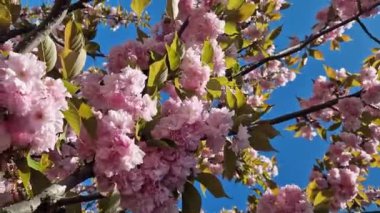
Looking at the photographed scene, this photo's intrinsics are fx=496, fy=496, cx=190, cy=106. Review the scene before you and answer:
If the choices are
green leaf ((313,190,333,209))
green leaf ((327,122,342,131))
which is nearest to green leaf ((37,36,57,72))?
green leaf ((313,190,333,209))

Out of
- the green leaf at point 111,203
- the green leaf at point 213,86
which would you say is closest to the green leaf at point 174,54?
the green leaf at point 213,86

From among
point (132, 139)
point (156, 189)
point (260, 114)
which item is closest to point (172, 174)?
point (156, 189)

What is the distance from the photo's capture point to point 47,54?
1687 millimetres

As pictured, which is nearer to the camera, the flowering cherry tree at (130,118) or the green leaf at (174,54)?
the flowering cherry tree at (130,118)

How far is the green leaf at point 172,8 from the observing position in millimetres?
2342

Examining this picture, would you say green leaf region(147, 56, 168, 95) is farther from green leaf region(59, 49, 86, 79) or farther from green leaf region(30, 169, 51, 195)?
green leaf region(30, 169, 51, 195)

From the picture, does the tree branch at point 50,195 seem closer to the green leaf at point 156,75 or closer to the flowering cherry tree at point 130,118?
the flowering cherry tree at point 130,118

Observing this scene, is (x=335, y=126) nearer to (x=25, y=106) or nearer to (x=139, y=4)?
(x=139, y=4)

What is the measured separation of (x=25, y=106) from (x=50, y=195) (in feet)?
1.05

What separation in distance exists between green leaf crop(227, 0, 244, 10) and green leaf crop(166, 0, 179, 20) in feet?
0.99

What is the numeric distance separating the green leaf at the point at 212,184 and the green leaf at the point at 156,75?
0.38 metres

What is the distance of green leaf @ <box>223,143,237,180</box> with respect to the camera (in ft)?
6.38

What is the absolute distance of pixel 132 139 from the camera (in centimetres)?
165

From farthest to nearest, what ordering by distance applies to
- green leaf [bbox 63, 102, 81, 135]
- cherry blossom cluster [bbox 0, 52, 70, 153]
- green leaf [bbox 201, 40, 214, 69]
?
1. green leaf [bbox 201, 40, 214, 69]
2. green leaf [bbox 63, 102, 81, 135]
3. cherry blossom cluster [bbox 0, 52, 70, 153]
